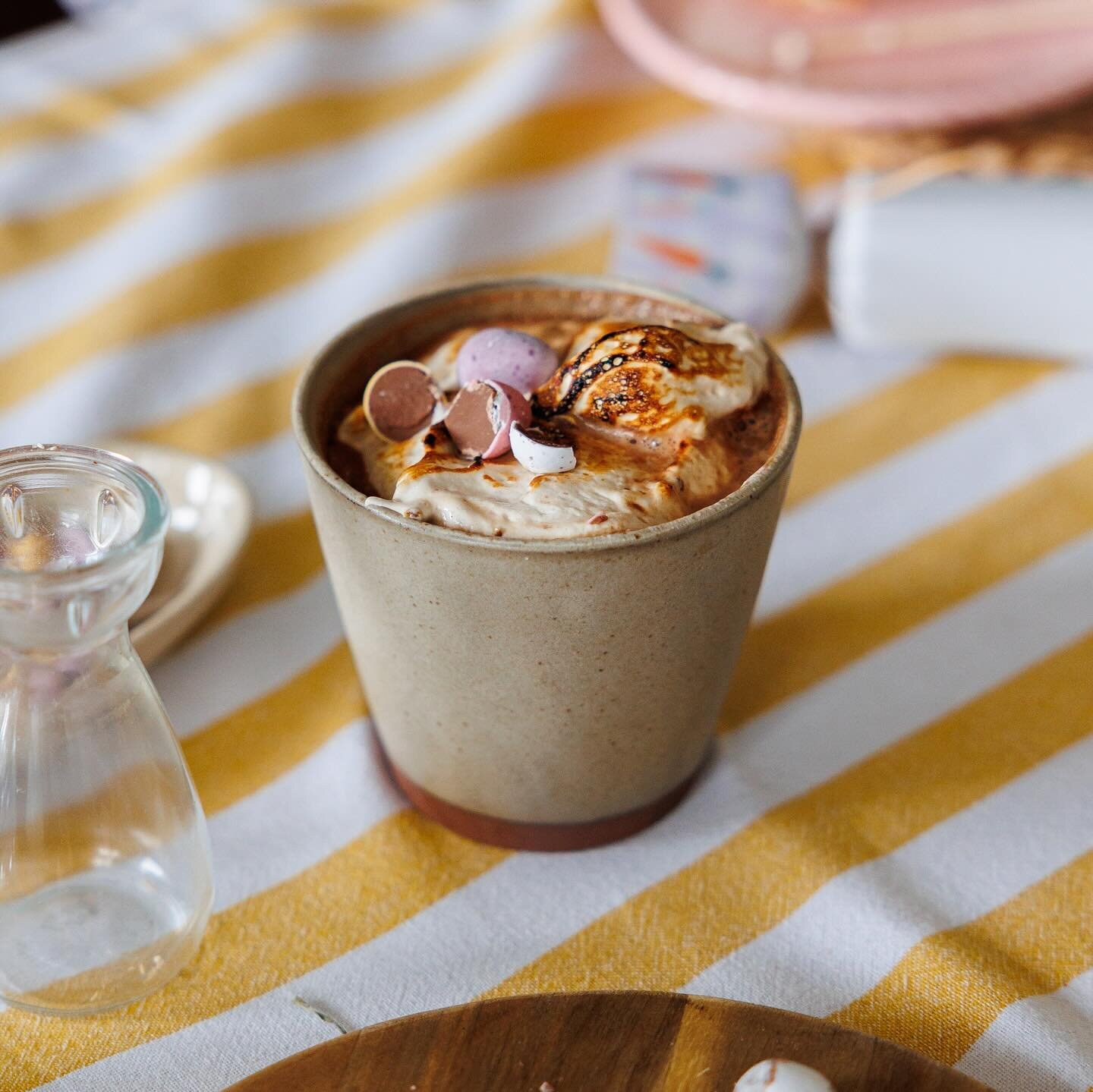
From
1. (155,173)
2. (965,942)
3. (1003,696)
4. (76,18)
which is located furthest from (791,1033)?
(76,18)

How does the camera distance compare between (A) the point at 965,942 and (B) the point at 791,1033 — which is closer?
(B) the point at 791,1033

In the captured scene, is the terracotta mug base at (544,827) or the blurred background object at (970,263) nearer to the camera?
the terracotta mug base at (544,827)

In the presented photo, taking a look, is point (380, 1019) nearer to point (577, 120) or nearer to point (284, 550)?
point (284, 550)

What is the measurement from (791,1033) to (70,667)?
14.5 inches

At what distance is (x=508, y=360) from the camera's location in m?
0.68

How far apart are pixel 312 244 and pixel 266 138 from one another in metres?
0.14

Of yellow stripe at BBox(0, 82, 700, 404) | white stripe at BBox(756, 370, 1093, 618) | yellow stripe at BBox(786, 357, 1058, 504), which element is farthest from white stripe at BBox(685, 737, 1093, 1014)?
yellow stripe at BBox(0, 82, 700, 404)

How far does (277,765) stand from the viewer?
2.57 feet

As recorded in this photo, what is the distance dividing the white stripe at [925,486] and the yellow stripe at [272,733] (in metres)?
0.29

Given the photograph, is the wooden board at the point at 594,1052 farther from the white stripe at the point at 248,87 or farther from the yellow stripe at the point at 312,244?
the white stripe at the point at 248,87

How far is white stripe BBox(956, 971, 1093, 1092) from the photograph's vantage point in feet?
2.00

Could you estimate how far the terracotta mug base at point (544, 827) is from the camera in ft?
2.35

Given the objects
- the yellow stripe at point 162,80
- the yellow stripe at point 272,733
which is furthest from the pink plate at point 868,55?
the yellow stripe at point 272,733

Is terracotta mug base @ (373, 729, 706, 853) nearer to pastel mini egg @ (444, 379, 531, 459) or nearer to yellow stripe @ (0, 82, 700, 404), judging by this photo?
pastel mini egg @ (444, 379, 531, 459)
